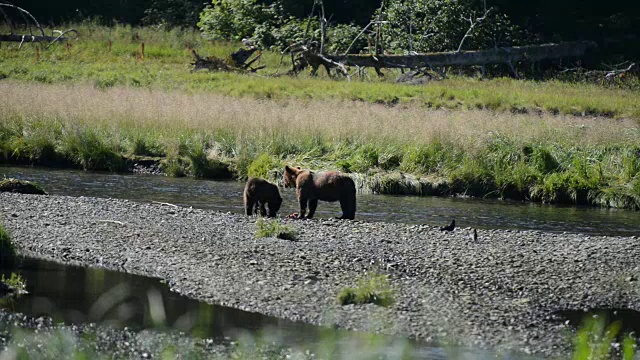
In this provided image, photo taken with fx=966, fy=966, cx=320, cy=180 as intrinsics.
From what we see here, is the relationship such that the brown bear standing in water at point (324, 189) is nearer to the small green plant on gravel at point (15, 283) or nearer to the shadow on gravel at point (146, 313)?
the shadow on gravel at point (146, 313)

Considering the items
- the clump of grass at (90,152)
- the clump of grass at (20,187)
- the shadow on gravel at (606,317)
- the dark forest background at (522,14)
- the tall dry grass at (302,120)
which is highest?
the dark forest background at (522,14)

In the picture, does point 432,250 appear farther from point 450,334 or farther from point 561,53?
point 561,53

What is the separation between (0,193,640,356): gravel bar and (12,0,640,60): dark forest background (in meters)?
33.6

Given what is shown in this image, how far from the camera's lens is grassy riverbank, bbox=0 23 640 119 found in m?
29.5

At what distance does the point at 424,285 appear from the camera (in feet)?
34.6

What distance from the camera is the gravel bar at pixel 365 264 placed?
361 inches

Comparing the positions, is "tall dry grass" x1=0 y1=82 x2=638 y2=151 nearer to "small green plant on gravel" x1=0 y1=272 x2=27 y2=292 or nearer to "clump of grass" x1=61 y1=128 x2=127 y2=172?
"clump of grass" x1=61 y1=128 x2=127 y2=172

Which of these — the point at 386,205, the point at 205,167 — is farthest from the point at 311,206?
the point at 205,167

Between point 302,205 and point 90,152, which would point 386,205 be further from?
point 90,152

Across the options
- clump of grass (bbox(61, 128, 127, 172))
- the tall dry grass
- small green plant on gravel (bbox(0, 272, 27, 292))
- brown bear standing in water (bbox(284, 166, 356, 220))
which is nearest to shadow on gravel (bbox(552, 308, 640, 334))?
small green plant on gravel (bbox(0, 272, 27, 292))

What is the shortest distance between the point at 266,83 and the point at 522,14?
2173cm

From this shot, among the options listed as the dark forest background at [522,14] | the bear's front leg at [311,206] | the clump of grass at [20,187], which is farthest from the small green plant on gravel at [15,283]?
the dark forest background at [522,14]

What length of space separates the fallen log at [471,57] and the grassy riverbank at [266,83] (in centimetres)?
74

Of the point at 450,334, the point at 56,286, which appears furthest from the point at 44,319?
the point at 450,334
